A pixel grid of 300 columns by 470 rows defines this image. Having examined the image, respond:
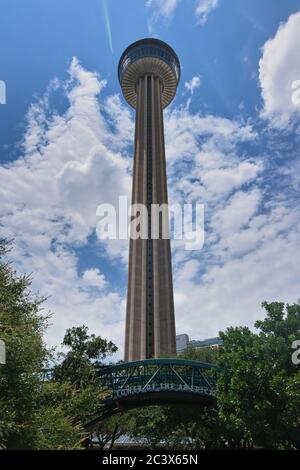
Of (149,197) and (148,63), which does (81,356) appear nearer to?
(149,197)

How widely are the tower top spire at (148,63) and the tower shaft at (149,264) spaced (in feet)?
22.6

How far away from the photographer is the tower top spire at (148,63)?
328ft

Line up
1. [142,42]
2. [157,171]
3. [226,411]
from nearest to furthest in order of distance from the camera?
1. [226,411]
2. [157,171]
3. [142,42]

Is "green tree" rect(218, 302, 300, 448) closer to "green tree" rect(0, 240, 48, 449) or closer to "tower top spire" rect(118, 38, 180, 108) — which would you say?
"green tree" rect(0, 240, 48, 449)

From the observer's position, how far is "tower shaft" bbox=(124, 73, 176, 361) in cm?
7406

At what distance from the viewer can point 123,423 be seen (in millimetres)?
51531

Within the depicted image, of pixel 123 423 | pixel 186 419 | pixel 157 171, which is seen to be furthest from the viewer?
pixel 157 171
